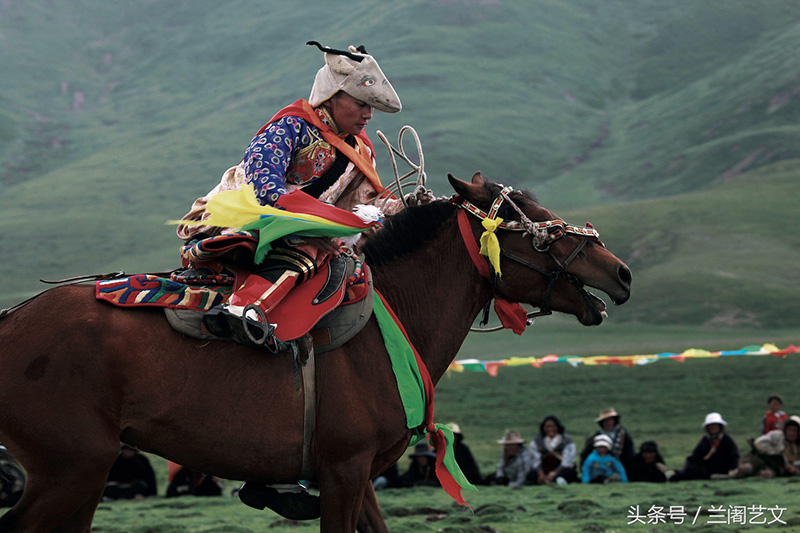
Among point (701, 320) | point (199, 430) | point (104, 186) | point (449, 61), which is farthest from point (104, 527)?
point (449, 61)

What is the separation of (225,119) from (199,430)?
100 metres

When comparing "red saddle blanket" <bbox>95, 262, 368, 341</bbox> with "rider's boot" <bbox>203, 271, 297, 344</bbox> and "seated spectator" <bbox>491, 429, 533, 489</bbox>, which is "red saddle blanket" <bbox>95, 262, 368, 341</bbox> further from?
"seated spectator" <bbox>491, 429, 533, 489</bbox>

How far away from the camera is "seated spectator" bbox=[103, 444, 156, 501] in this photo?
11836 mm

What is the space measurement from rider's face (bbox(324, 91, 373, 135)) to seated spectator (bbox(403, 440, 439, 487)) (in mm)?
8228

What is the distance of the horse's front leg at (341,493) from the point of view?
13.9 feet

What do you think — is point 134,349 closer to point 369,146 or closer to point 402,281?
point 402,281

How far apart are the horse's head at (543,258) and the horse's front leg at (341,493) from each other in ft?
4.25

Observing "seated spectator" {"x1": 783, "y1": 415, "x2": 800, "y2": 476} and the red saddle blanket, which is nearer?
the red saddle blanket

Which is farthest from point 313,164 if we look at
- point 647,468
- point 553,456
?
point 647,468

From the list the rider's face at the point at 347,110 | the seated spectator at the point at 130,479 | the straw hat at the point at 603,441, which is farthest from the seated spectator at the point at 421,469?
the rider's face at the point at 347,110

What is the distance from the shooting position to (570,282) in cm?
491

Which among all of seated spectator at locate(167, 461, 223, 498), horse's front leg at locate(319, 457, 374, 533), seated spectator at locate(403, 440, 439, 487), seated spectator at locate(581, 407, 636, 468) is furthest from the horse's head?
seated spectator at locate(167, 461, 223, 498)

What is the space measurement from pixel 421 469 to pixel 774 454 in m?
4.56

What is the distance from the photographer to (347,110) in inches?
194
